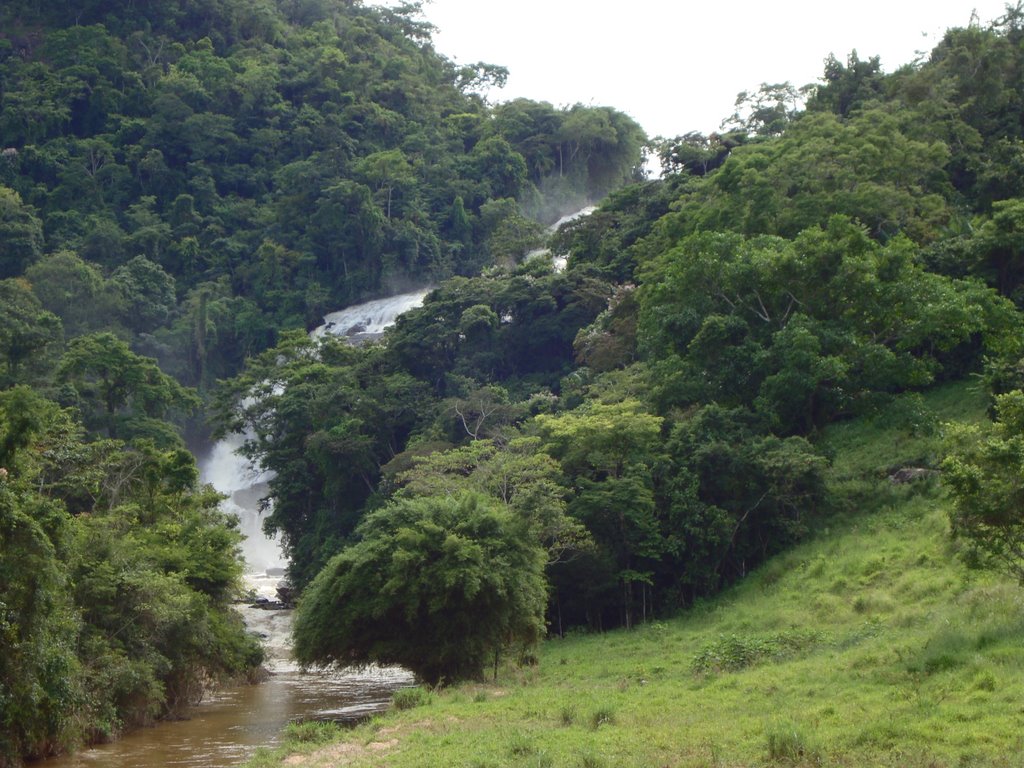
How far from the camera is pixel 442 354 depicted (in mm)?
57969

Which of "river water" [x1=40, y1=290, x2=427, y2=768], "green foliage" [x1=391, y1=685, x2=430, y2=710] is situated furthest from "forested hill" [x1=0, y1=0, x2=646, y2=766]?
"green foliage" [x1=391, y1=685, x2=430, y2=710]

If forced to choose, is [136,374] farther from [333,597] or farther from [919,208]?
[919,208]

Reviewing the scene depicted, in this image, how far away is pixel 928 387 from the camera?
3719cm

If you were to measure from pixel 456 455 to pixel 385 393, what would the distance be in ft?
57.6

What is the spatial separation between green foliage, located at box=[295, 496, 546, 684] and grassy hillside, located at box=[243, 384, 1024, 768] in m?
1.50

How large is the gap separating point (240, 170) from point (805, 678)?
78.7m

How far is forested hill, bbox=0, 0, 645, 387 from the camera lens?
7806 cm

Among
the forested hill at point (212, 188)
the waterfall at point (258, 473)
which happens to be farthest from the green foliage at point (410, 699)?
the waterfall at point (258, 473)

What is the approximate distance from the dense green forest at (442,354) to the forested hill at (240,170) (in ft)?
1.04

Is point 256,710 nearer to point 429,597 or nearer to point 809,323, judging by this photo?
point 429,597

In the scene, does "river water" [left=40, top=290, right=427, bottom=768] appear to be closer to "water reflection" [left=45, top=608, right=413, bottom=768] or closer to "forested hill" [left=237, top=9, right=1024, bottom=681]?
"water reflection" [left=45, top=608, right=413, bottom=768]

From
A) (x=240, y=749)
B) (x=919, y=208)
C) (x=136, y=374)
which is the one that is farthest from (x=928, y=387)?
(x=136, y=374)

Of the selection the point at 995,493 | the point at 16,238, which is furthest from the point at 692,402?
the point at 16,238

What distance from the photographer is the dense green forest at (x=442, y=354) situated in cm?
2633
